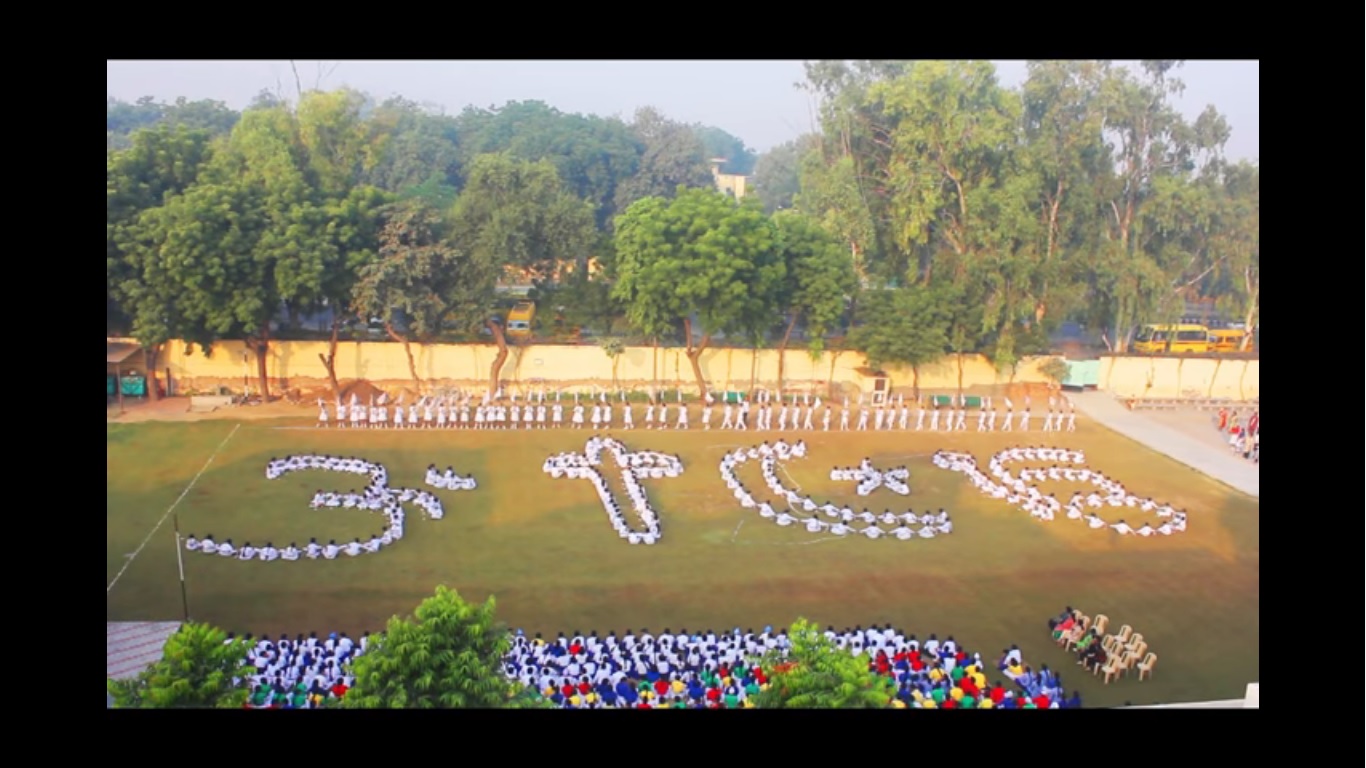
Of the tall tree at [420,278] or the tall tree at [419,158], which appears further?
the tall tree at [419,158]

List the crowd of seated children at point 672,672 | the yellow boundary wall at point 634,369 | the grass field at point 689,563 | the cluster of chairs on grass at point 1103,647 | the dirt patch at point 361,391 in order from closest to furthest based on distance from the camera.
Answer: the crowd of seated children at point 672,672 → the cluster of chairs on grass at point 1103,647 → the grass field at point 689,563 → the dirt patch at point 361,391 → the yellow boundary wall at point 634,369

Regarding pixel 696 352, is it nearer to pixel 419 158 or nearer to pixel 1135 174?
pixel 1135 174

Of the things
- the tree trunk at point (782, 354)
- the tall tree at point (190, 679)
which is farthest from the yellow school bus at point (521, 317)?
the tall tree at point (190, 679)

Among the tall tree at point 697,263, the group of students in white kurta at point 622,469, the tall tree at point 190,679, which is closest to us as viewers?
the tall tree at point 190,679

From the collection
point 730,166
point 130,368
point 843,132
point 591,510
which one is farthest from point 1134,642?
point 730,166

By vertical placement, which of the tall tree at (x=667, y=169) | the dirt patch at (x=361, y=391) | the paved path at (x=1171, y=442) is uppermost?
the tall tree at (x=667, y=169)

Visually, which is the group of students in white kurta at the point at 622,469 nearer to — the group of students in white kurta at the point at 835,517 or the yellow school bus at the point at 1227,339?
the group of students in white kurta at the point at 835,517

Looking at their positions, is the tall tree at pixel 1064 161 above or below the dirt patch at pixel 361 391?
above
